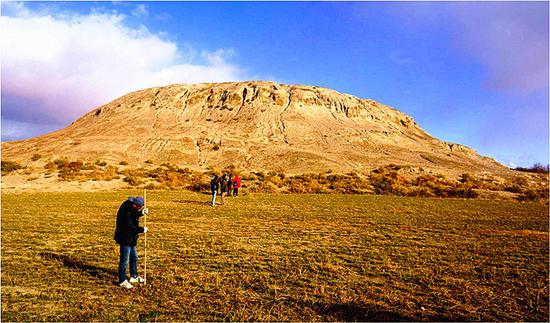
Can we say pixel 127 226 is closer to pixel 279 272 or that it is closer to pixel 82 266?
pixel 82 266

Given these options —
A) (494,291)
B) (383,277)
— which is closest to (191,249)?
(383,277)

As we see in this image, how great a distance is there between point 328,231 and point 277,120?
58.8 meters

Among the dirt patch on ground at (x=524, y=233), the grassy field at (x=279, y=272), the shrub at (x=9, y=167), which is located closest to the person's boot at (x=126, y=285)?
the grassy field at (x=279, y=272)

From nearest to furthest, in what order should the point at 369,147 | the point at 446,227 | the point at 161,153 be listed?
1. the point at 446,227
2. the point at 161,153
3. the point at 369,147

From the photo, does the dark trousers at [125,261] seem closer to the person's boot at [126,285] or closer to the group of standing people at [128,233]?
the group of standing people at [128,233]

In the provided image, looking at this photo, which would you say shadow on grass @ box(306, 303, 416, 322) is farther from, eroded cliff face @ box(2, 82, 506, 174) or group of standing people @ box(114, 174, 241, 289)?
eroded cliff face @ box(2, 82, 506, 174)

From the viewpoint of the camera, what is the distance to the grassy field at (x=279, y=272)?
21.8ft

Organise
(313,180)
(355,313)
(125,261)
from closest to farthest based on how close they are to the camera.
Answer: (355,313) → (125,261) → (313,180)

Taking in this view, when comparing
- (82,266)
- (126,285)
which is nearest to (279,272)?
(126,285)

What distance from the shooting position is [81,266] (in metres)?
9.22

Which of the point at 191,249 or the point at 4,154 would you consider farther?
the point at 4,154

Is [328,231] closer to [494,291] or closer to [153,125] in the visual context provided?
[494,291]

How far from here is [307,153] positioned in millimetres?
57812

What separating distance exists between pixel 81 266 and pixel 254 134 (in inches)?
2293
